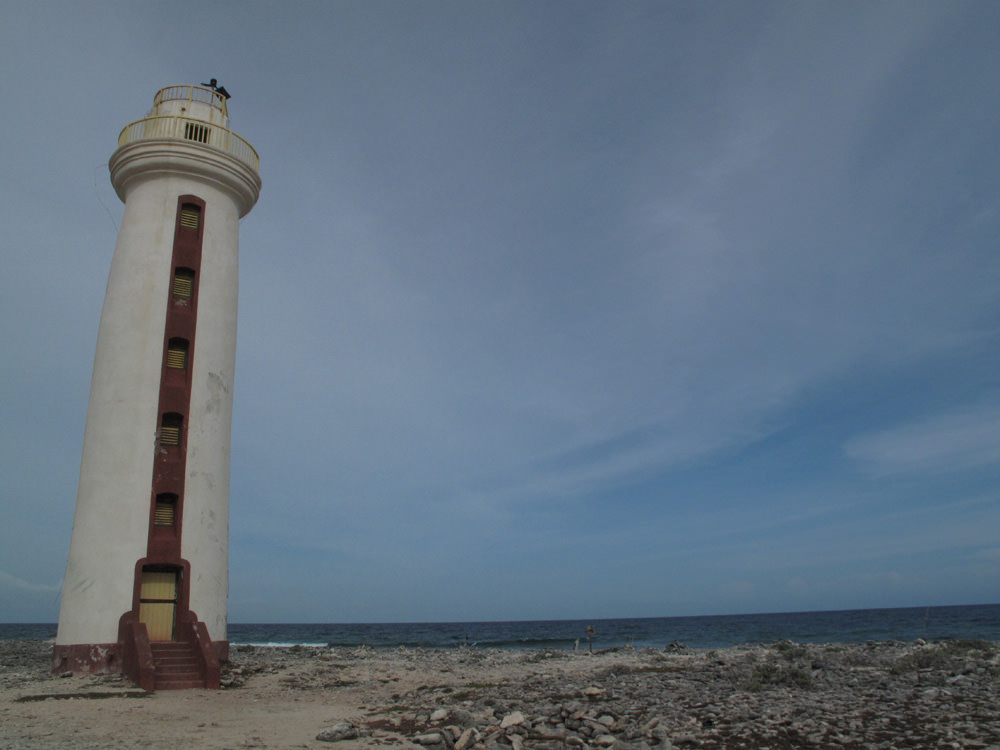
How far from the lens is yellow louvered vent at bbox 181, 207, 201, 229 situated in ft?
75.7

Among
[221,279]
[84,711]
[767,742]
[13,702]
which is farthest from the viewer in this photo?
[221,279]

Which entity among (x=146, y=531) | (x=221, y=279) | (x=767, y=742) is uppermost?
(x=221, y=279)

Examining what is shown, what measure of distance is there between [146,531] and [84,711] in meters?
6.29

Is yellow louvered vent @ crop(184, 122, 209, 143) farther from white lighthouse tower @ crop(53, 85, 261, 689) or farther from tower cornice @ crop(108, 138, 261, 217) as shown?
tower cornice @ crop(108, 138, 261, 217)

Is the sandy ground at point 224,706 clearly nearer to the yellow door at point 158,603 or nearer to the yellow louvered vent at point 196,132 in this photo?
the yellow door at point 158,603

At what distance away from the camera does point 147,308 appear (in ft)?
70.6

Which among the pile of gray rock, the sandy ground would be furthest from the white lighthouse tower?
the pile of gray rock

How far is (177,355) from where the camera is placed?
2178cm

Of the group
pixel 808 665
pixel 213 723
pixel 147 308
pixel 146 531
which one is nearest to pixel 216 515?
pixel 146 531

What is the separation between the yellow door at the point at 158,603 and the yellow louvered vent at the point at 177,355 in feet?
20.0

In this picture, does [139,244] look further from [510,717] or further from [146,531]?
[510,717]

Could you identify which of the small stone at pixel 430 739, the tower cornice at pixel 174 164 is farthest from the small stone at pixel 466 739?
the tower cornice at pixel 174 164

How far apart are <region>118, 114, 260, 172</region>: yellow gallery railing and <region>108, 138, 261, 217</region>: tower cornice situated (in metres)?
0.27

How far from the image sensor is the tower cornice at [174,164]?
2288 centimetres
